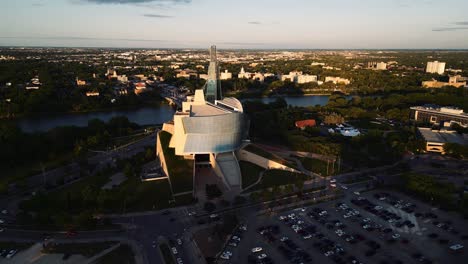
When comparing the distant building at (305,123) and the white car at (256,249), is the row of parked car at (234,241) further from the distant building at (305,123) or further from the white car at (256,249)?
the distant building at (305,123)

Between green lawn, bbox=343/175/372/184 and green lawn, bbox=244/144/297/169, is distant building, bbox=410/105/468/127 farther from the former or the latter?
green lawn, bbox=244/144/297/169

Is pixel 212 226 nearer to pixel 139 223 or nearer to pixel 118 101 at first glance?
pixel 139 223

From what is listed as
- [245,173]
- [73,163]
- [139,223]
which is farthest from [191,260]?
[73,163]

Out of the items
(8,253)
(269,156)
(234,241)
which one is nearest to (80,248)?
(8,253)

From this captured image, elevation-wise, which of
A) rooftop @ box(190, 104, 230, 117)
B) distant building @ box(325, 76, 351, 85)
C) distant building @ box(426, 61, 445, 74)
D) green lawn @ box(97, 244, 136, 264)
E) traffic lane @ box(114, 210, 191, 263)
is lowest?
green lawn @ box(97, 244, 136, 264)

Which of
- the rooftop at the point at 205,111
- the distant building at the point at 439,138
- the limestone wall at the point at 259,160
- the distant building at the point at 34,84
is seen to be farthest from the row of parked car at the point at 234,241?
the distant building at the point at 34,84

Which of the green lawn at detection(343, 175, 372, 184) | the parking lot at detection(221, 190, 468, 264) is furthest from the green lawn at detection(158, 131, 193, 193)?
the green lawn at detection(343, 175, 372, 184)
